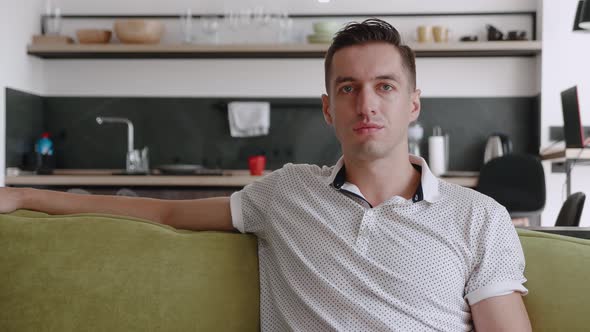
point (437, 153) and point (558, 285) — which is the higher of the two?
point (437, 153)

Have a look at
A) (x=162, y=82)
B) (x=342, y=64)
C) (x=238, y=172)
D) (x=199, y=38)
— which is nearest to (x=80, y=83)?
(x=162, y=82)

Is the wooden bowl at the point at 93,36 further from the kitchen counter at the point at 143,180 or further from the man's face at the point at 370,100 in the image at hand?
the man's face at the point at 370,100

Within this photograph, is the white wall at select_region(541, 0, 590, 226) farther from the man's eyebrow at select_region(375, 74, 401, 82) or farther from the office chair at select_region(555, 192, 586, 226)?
the man's eyebrow at select_region(375, 74, 401, 82)

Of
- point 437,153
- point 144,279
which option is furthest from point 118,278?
point 437,153

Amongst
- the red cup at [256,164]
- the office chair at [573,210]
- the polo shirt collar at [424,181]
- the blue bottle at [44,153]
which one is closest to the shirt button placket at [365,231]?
the polo shirt collar at [424,181]

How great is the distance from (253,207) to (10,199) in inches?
21.7

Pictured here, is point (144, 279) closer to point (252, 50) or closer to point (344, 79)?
point (344, 79)

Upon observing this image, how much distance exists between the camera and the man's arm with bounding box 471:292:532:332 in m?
1.42

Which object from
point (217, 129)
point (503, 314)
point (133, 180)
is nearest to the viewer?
point (503, 314)

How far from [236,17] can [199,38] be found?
1.07 feet

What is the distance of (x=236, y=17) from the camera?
5.60 metres

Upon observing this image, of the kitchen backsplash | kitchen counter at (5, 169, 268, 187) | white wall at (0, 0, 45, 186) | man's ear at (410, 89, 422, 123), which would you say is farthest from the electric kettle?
man's ear at (410, 89, 422, 123)

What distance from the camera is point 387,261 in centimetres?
150

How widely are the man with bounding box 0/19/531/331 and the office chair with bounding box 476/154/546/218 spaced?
2911 millimetres
